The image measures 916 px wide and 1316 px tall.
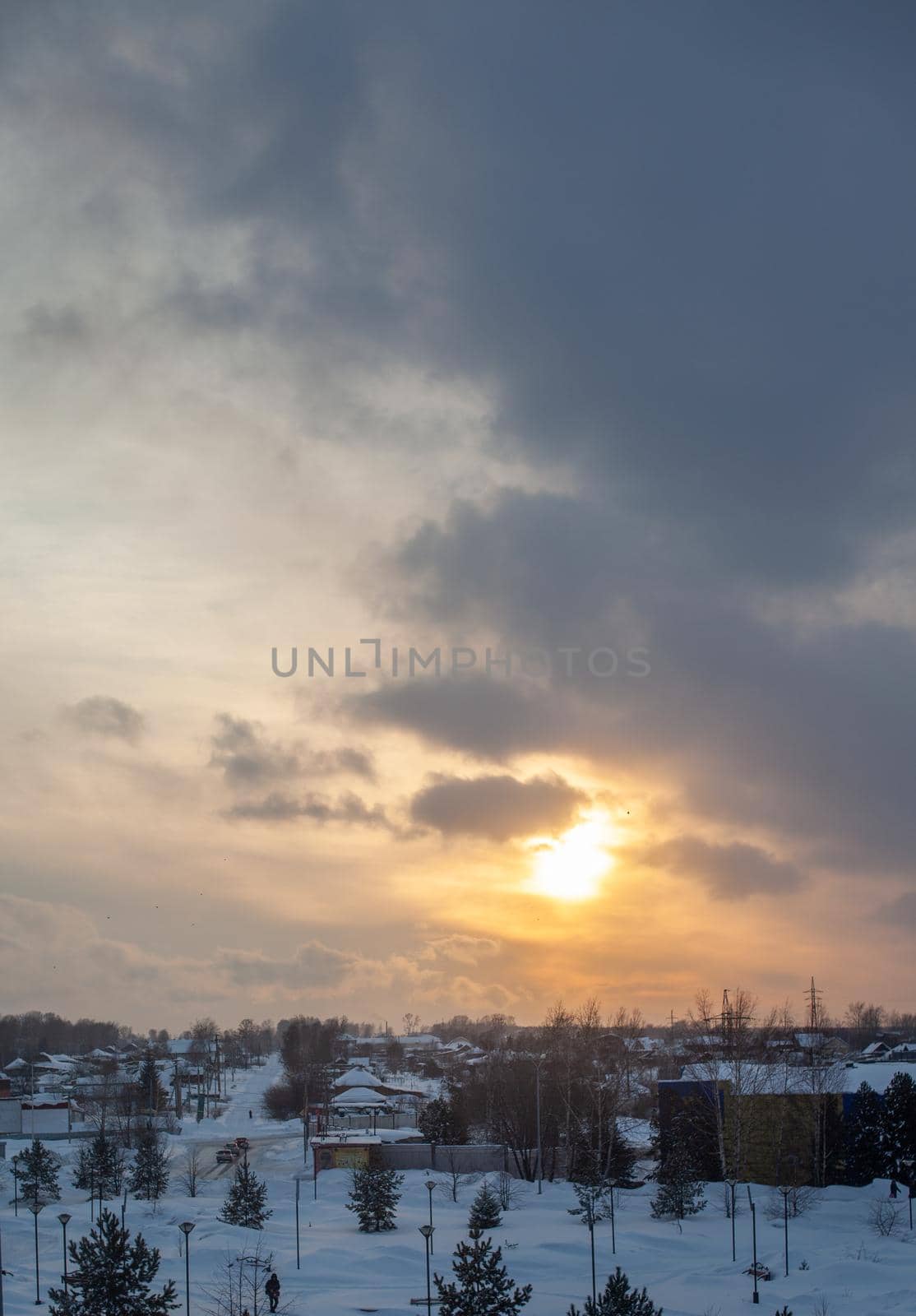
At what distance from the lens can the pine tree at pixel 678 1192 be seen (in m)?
57.4

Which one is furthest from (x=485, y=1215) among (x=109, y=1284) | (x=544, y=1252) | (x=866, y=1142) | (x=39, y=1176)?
(x=866, y=1142)

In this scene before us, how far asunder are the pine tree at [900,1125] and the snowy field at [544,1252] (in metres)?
2.15

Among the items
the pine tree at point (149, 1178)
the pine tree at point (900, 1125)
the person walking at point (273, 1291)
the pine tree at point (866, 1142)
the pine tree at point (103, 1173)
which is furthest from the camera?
the pine tree at point (866, 1142)

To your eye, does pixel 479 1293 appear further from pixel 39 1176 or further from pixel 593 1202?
pixel 39 1176

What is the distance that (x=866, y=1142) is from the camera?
66125 mm

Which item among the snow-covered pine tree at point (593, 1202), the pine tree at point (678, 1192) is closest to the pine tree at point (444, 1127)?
the snow-covered pine tree at point (593, 1202)

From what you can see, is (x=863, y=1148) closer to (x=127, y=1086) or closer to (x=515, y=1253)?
(x=515, y=1253)

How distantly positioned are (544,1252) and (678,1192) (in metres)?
11.3

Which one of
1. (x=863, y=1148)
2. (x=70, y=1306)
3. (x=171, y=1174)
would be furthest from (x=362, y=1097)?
(x=70, y=1306)

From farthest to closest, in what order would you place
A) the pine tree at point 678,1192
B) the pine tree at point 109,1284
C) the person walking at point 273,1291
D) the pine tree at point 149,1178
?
the pine tree at point 149,1178 → the pine tree at point 678,1192 → the person walking at point 273,1291 → the pine tree at point 109,1284

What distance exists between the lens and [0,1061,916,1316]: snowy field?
1615 inches

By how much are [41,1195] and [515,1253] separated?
2883 cm

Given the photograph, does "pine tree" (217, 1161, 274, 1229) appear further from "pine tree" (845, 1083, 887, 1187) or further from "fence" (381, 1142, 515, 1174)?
"pine tree" (845, 1083, 887, 1187)

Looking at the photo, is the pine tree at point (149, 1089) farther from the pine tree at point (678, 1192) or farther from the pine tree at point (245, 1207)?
the pine tree at point (678, 1192)
